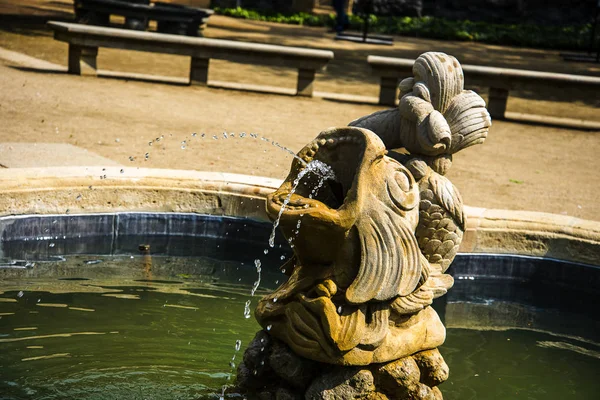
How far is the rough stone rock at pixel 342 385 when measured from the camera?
3707 millimetres

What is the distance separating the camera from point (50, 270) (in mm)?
5961

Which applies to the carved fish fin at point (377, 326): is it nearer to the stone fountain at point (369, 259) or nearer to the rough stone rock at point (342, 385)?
the stone fountain at point (369, 259)

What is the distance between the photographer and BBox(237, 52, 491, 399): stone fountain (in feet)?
12.1

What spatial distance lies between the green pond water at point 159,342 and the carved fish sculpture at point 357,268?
862 millimetres

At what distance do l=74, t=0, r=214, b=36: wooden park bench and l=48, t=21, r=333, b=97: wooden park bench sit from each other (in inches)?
179

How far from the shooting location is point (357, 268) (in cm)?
374

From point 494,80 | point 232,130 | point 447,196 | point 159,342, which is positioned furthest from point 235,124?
point 447,196

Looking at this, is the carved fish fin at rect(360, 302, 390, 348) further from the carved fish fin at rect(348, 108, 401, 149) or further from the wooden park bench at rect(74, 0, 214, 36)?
the wooden park bench at rect(74, 0, 214, 36)

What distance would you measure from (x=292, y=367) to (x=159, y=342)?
58.3 inches

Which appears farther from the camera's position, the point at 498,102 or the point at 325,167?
the point at 498,102

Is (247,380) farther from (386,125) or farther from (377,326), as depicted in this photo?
(386,125)

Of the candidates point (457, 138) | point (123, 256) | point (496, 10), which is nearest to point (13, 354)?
point (123, 256)

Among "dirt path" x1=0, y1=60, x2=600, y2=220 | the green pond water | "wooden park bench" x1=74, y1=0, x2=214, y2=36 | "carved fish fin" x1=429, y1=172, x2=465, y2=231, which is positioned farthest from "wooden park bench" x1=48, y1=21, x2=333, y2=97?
"carved fish fin" x1=429, y1=172, x2=465, y2=231

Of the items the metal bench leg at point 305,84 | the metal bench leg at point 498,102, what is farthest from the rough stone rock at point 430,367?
the metal bench leg at point 305,84
